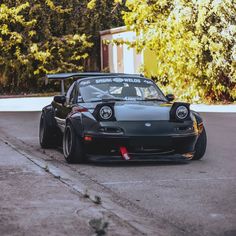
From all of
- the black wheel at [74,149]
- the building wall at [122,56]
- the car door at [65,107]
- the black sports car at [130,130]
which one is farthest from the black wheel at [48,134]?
the building wall at [122,56]

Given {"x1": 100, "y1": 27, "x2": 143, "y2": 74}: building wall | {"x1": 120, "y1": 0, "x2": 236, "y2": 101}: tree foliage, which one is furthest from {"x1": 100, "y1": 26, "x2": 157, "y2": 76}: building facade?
{"x1": 120, "y1": 0, "x2": 236, "y2": 101}: tree foliage

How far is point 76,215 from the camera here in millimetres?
6242

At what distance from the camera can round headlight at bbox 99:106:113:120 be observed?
9859 mm

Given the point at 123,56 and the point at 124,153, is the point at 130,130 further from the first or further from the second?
the point at 123,56

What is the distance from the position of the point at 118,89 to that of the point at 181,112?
1.41 meters

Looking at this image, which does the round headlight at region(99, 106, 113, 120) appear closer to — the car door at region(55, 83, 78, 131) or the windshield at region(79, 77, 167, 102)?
the windshield at region(79, 77, 167, 102)

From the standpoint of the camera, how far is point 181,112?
10.1 metres

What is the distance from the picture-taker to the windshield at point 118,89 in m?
11.0

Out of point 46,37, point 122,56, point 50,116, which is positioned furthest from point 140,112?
point 46,37

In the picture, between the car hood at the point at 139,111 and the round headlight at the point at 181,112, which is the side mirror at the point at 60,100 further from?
the round headlight at the point at 181,112

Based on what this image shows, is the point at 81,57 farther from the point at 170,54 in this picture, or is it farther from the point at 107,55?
the point at 170,54

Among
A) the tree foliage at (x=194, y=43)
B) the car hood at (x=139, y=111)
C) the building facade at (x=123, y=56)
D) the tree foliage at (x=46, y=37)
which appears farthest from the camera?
the tree foliage at (x=46, y=37)

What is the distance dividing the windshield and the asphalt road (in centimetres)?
109

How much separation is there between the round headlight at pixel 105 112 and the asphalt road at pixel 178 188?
2.23 feet
